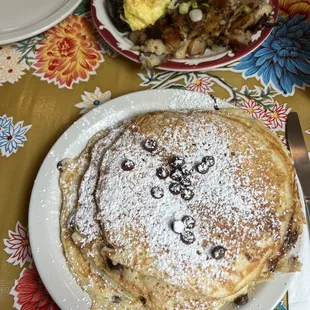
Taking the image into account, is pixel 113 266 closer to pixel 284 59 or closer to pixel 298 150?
pixel 298 150

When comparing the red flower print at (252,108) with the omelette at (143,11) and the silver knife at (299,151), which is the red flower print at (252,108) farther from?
the omelette at (143,11)

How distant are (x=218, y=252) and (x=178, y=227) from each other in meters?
0.13

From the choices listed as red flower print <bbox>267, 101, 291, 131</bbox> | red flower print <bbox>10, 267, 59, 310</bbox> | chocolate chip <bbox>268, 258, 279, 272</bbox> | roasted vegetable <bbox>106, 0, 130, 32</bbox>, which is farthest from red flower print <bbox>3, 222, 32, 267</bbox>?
red flower print <bbox>267, 101, 291, 131</bbox>

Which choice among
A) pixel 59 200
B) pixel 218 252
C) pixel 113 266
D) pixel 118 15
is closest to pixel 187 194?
pixel 218 252

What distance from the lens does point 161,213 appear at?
1.17m

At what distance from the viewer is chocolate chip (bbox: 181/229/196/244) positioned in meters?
1.12

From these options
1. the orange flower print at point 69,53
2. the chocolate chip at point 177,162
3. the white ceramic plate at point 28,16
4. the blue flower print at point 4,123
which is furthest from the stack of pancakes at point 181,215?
the white ceramic plate at point 28,16

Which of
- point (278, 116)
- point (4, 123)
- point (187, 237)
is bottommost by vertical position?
point (187, 237)

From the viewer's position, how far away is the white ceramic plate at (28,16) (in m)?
1.74

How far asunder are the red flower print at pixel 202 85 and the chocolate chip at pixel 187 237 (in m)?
0.74

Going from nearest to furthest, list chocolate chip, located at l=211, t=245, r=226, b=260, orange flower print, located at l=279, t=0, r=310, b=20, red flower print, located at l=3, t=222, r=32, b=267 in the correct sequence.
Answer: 1. chocolate chip, located at l=211, t=245, r=226, b=260
2. red flower print, located at l=3, t=222, r=32, b=267
3. orange flower print, located at l=279, t=0, r=310, b=20

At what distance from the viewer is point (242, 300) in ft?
3.83

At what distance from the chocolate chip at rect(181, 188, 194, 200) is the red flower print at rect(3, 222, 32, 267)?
1.92 ft

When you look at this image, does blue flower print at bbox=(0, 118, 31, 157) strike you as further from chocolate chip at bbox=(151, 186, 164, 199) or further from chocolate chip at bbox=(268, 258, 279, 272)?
chocolate chip at bbox=(268, 258, 279, 272)
